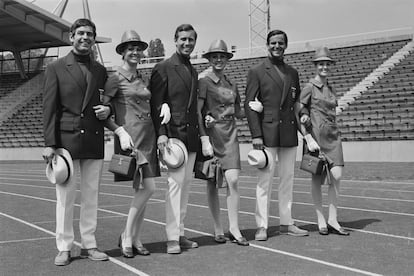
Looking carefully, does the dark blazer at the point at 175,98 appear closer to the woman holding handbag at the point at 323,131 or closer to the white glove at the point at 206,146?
the white glove at the point at 206,146

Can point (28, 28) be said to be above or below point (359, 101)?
above

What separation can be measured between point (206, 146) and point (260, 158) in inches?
27.7

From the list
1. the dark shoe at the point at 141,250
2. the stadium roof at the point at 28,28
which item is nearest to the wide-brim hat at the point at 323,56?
the dark shoe at the point at 141,250

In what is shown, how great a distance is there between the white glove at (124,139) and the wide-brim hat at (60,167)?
521 millimetres

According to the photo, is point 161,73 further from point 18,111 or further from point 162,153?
point 18,111

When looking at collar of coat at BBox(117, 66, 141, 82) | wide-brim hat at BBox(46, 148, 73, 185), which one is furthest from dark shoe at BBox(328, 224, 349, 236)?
wide-brim hat at BBox(46, 148, 73, 185)

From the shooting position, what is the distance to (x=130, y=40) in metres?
5.30

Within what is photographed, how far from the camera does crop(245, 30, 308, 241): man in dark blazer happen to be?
6.14 metres

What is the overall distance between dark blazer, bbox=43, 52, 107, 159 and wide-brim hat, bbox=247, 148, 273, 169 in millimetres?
1870

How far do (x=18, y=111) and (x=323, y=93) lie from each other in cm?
3240

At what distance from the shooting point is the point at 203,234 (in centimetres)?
649

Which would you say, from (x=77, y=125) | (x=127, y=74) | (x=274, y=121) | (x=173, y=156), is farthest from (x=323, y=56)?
(x=77, y=125)

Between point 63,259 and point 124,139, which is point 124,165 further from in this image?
point 63,259

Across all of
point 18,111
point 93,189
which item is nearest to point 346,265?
point 93,189
